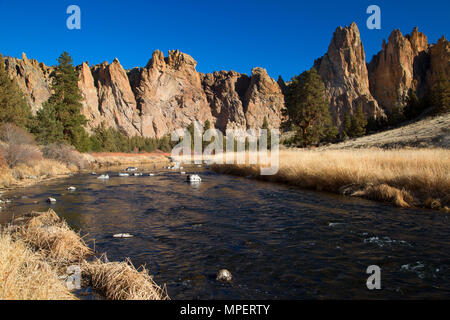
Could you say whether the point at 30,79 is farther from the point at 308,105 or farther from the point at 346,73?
the point at 346,73

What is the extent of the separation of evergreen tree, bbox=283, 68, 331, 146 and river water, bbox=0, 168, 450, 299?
23214 mm

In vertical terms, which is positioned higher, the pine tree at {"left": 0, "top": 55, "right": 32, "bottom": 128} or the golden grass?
the pine tree at {"left": 0, "top": 55, "right": 32, "bottom": 128}

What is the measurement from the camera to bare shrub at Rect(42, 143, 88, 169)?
29.0m

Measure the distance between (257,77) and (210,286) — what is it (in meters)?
186

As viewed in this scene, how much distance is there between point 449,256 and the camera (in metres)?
5.45

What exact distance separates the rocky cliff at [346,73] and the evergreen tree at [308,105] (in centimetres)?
11364

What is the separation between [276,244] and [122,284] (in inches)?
151

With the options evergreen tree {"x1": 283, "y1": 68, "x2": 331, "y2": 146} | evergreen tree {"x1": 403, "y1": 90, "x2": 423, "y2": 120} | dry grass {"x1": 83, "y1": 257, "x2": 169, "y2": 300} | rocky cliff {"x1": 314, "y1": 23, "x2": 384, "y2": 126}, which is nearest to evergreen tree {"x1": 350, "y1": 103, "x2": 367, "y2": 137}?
evergreen tree {"x1": 403, "y1": 90, "x2": 423, "y2": 120}

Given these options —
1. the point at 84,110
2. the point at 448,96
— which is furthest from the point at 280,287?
the point at 84,110

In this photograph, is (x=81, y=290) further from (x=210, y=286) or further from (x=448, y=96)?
(x=448, y=96)

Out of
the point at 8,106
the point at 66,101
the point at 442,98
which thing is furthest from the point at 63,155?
the point at 442,98

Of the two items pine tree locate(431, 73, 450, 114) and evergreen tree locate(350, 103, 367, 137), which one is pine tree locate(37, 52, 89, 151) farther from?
pine tree locate(431, 73, 450, 114)

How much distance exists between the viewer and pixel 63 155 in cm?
3062

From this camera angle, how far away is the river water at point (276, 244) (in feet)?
14.8
